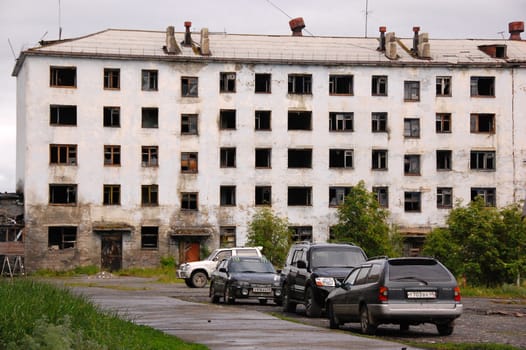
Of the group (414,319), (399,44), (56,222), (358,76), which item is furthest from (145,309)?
(399,44)

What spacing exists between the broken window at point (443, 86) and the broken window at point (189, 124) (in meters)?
17.7

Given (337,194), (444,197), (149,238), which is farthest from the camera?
(444,197)

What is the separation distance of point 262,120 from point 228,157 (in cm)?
357

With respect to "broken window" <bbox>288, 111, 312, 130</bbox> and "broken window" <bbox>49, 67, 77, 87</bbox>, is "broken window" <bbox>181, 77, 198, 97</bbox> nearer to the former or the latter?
"broken window" <bbox>288, 111, 312, 130</bbox>

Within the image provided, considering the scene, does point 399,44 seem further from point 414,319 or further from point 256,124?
point 414,319

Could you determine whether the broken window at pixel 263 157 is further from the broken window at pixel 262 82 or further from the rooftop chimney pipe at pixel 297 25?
the rooftop chimney pipe at pixel 297 25

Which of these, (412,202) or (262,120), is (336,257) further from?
(412,202)

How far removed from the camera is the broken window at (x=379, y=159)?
82375mm

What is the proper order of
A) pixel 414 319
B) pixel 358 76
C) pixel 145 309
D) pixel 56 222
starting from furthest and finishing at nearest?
pixel 358 76
pixel 56 222
pixel 145 309
pixel 414 319

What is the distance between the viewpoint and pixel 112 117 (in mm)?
78562

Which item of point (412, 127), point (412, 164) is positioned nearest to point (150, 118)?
point (412, 127)

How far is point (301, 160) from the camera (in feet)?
269

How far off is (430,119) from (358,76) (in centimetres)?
612

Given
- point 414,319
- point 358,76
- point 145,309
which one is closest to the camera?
point 414,319
